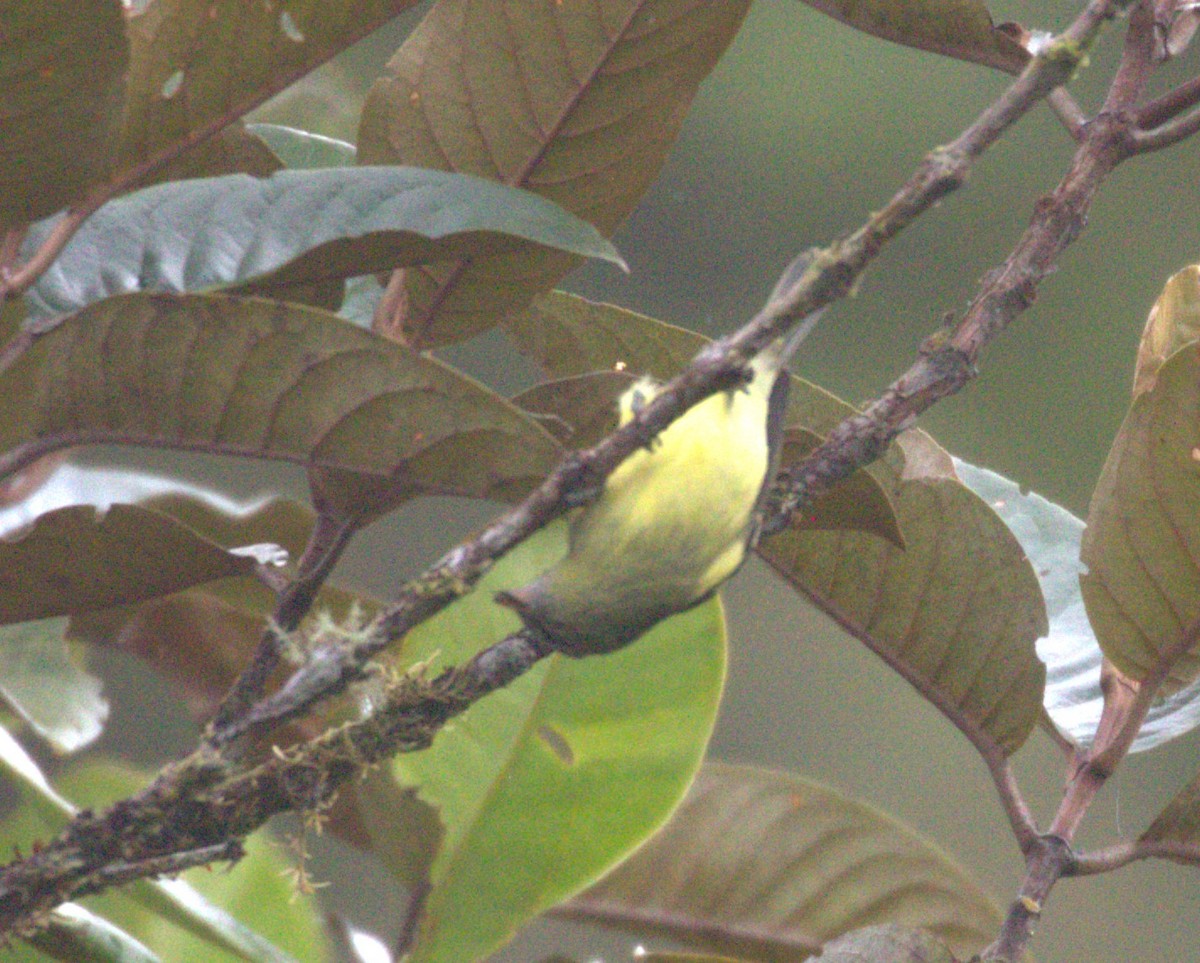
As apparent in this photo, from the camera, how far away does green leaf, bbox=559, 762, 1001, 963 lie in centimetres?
137

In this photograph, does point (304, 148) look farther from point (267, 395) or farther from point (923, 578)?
point (923, 578)

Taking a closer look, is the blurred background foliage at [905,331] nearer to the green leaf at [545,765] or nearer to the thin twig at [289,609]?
the green leaf at [545,765]

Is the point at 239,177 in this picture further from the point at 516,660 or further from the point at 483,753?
the point at 483,753

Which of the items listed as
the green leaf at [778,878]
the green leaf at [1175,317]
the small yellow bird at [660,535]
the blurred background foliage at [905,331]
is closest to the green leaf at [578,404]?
the small yellow bird at [660,535]

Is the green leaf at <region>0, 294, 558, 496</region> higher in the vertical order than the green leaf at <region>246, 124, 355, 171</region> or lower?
lower

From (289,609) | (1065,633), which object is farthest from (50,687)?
(1065,633)

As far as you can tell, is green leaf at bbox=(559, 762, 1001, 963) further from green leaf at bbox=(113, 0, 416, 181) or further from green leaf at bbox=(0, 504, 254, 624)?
green leaf at bbox=(113, 0, 416, 181)

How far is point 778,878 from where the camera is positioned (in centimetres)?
141

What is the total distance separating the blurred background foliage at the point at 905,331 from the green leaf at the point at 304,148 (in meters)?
3.79

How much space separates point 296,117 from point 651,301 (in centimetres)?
337

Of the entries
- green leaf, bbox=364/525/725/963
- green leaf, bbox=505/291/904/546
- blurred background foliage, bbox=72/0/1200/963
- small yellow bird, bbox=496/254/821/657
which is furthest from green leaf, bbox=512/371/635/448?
blurred background foliage, bbox=72/0/1200/963

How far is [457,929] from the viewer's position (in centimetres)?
117

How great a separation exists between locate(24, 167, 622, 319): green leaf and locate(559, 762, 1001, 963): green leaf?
0.76m

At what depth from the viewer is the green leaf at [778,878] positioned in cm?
137
